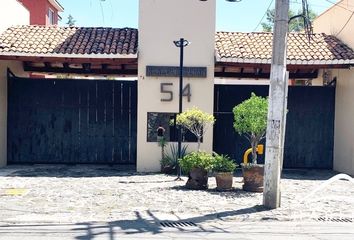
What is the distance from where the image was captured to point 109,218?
773 cm

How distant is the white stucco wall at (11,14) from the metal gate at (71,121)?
6.07 feet

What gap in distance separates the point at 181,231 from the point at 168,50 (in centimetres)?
761

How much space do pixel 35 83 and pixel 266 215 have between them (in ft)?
31.8

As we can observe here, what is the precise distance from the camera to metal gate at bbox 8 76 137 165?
1499 cm

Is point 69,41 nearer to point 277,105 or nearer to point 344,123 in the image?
point 277,105

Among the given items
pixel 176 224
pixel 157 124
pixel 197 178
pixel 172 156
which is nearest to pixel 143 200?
pixel 197 178

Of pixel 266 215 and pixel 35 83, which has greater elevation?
pixel 35 83

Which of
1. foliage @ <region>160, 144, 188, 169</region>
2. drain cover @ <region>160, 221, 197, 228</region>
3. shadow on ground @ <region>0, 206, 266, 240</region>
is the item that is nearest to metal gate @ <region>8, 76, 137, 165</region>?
foliage @ <region>160, 144, 188, 169</region>

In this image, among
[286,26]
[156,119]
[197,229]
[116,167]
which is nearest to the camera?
[197,229]

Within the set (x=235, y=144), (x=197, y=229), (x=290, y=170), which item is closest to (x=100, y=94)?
(x=235, y=144)

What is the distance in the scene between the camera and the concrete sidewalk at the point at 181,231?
6527mm

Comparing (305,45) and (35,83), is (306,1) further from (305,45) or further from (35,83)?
(35,83)

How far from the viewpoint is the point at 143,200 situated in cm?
927

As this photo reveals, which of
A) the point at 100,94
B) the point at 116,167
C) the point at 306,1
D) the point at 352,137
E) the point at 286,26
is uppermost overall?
the point at 306,1
